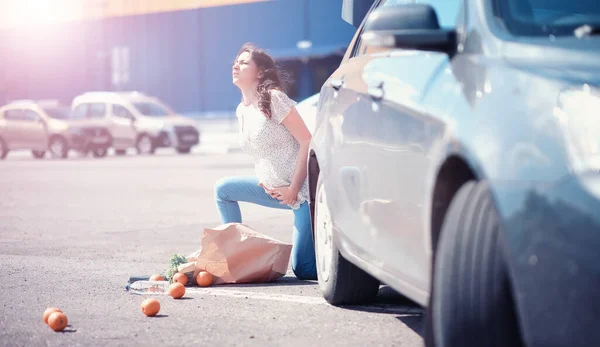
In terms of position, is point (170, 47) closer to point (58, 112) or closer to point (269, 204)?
point (58, 112)

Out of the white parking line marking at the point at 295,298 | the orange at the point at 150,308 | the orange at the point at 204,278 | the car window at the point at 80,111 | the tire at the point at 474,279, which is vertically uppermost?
the tire at the point at 474,279

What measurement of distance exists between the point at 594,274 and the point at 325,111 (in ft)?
10.8

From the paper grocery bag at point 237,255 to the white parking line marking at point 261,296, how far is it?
0.19m

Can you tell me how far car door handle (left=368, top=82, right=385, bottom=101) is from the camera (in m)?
4.63

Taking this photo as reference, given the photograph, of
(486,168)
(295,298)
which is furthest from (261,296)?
(486,168)

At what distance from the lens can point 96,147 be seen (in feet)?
109

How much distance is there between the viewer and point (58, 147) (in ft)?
110

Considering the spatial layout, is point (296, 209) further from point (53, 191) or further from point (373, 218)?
point (53, 191)

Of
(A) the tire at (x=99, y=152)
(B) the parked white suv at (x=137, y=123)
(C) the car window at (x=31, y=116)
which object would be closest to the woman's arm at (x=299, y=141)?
(B) the parked white suv at (x=137, y=123)

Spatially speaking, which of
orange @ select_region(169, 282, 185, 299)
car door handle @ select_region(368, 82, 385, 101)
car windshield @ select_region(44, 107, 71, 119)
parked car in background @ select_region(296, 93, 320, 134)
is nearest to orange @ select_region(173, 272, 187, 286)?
orange @ select_region(169, 282, 185, 299)

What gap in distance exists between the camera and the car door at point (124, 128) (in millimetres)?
33344

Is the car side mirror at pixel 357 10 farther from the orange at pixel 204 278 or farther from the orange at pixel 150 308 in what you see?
the orange at pixel 150 308

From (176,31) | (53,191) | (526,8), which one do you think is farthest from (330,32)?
(526,8)

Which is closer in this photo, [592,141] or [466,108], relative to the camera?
[592,141]
